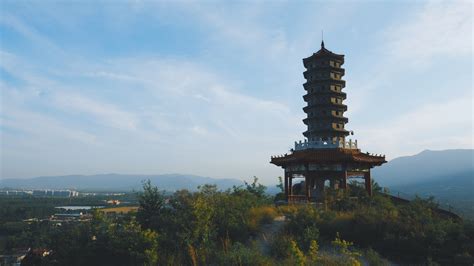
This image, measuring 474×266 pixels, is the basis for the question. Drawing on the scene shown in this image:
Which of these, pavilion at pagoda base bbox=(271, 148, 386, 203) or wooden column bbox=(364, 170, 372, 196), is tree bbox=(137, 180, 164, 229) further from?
→ wooden column bbox=(364, 170, 372, 196)

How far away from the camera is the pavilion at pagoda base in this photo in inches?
945

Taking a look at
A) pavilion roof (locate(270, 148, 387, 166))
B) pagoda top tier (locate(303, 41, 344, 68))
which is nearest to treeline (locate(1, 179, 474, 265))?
pavilion roof (locate(270, 148, 387, 166))

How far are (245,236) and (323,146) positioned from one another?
12069mm

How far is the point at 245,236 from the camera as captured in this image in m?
15.0

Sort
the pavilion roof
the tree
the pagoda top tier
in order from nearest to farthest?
the tree
the pavilion roof
the pagoda top tier

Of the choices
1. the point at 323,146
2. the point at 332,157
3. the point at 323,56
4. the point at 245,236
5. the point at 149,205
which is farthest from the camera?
the point at 323,56

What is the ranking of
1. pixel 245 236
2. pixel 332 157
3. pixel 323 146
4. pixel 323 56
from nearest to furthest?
1. pixel 245 236
2. pixel 332 157
3. pixel 323 146
4. pixel 323 56

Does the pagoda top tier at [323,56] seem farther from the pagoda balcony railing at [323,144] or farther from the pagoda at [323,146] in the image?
the pagoda balcony railing at [323,144]

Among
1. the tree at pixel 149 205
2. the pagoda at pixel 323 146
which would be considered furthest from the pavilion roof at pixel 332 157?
the tree at pixel 149 205

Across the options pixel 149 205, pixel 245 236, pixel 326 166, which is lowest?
pixel 245 236

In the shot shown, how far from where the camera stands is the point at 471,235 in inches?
514

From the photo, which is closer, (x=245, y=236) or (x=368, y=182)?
(x=245, y=236)

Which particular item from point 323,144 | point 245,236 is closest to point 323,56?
point 323,144

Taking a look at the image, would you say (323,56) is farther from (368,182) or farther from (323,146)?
(368,182)
